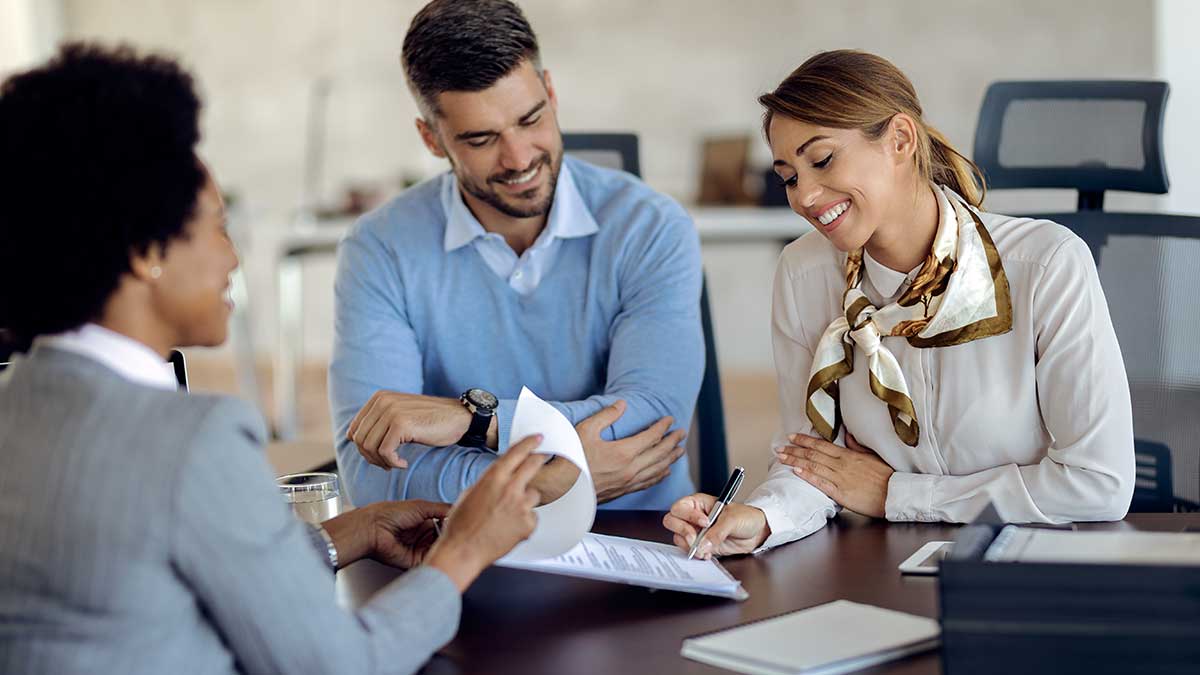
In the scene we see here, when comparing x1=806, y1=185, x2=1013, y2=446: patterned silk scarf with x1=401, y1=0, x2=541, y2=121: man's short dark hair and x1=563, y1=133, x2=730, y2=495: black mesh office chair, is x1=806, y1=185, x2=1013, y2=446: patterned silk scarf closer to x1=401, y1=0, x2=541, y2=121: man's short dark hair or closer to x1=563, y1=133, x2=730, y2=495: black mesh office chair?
x1=563, y1=133, x2=730, y2=495: black mesh office chair

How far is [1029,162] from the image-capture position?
7.11ft

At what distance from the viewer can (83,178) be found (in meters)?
0.91

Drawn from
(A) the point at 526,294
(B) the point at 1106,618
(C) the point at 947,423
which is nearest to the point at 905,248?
(C) the point at 947,423

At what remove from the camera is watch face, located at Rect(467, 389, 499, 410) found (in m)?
1.80

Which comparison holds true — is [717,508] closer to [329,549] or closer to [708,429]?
[329,549]

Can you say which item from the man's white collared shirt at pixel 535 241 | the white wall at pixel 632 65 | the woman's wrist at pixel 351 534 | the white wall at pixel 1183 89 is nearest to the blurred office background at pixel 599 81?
the white wall at pixel 632 65

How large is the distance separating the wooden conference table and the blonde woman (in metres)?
0.07

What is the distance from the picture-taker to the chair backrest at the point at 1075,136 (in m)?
2.10

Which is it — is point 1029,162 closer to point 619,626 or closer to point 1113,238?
point 1113,238

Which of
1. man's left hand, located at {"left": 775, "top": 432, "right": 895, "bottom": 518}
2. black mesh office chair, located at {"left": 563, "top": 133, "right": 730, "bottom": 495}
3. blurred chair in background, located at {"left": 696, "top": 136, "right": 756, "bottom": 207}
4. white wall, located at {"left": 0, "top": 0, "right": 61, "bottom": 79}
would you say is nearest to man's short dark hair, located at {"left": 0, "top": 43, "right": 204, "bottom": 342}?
man's left hand, located at {"left": 775, "top": 432, "right": 895, "bottom": 518}

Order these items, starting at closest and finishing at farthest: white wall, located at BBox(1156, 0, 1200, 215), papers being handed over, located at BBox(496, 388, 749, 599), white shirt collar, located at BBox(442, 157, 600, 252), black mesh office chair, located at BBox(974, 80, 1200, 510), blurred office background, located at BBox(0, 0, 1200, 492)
Result: 1. papers being handed over, located at BBox(496, 388, 749, 599)
2. black mesh office chair, located at BBox(974, 80, 1200, 510)
3. white shirt collar, located at BBox(442, 157, 600, 252)
4. white wall, located at BBox(1156, 0, 1200, 215)
5. blurred office background, located at BBox(0, 0, 1200, 492)

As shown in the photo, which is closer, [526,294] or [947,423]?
[947,423]

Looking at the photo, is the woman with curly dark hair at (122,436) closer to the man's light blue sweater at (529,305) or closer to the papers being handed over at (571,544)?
the papers being handed over at (571,544)

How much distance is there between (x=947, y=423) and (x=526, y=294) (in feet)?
2.41
